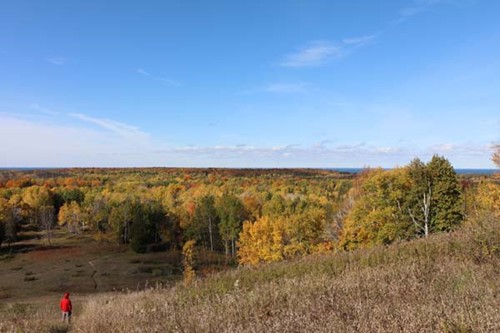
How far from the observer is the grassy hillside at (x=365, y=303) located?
3.94m

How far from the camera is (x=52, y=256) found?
7962 cm

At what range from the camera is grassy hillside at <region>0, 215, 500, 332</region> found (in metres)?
3.94

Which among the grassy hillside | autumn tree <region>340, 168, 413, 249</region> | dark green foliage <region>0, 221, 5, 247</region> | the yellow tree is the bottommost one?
dark green foliage <region>0, 221, 5, 247</region>

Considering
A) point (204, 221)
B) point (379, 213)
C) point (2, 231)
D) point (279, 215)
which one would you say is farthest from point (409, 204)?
point (2, 231)

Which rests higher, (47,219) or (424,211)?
(424,211)

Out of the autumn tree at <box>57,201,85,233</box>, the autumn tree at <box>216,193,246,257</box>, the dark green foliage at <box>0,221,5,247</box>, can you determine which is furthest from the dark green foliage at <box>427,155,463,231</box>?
the autumn tree at <box>57,201,85,233</box>

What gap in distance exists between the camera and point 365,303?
478cm

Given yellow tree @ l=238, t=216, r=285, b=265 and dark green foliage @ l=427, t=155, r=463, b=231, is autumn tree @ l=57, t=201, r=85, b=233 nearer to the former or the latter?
yellow tree @ l=238, t=216, r=285, b=265

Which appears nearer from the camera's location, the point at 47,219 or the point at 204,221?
the point at 204,221

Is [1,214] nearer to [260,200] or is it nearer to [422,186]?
[260,200]

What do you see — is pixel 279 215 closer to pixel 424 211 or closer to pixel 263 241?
pixel 263 241

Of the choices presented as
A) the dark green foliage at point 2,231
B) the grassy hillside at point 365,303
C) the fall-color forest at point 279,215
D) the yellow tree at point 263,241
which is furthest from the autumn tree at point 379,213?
the dark green foliage at point 2,231

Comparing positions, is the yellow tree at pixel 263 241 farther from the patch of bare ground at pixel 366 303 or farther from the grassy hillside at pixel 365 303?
the patch of bare ground at pixel 366 303

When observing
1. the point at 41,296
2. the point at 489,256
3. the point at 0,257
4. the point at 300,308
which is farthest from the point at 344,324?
the point at 0,257
